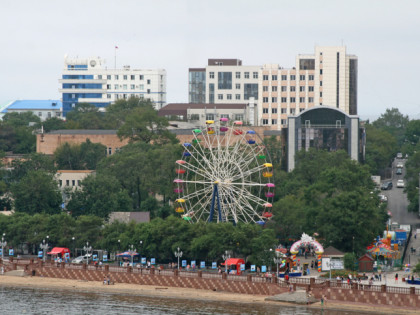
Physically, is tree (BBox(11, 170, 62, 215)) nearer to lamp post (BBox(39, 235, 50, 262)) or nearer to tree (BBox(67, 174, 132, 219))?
tree (BBox(67, 174, 132, 219))

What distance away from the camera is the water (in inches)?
3888

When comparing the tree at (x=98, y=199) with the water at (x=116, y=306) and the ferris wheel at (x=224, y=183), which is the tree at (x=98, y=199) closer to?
the ferris wheel at (x=224, y=183)

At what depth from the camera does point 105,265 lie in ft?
376

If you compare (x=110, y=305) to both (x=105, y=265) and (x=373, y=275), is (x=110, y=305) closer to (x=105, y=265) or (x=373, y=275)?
(x=105, y=265)

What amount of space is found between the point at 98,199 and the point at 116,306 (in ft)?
138

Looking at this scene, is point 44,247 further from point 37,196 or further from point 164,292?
point 37,196

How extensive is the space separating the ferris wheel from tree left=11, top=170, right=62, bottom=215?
16.5 metres

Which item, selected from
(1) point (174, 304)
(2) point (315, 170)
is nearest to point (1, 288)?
(1) point (174, 304)

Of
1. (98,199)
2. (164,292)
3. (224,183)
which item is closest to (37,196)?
(98,199)

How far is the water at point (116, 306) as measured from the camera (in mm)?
98750

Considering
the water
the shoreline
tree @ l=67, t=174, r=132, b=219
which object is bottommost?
the water

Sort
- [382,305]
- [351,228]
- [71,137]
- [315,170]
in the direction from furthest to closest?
[71,137] → [315,170] → [351,228] → [382,305]

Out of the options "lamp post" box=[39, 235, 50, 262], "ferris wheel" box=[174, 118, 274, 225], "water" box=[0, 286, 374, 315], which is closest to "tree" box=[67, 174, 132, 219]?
"ferris wheel" box=[174, 118, 274, 225]

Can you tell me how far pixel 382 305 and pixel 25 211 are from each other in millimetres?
59912
